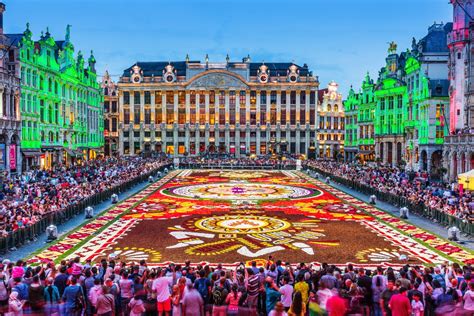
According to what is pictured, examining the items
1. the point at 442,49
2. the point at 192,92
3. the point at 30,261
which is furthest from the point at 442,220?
the point at 192,92

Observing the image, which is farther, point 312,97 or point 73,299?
point 312,97

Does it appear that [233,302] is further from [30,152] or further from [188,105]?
[188,105]

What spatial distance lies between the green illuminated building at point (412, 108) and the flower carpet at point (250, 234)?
921 inches

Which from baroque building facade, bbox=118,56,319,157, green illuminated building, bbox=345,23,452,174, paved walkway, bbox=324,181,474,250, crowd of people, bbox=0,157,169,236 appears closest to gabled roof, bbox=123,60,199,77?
baroque building facade, bbox=118,56,319,157

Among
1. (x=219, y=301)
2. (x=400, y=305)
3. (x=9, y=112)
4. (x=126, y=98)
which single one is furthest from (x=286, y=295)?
(x=126, y=98)

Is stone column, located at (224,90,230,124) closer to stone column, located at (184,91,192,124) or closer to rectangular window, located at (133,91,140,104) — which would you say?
stone column, located at (184,91,192,124)

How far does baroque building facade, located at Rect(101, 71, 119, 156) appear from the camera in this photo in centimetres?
10406

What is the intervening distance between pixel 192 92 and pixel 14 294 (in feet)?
311

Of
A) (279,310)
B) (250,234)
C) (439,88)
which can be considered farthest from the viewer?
(439,88)

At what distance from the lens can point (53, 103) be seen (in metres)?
59.3

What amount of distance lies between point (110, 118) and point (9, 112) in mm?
60401

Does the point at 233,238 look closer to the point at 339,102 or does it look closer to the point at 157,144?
the point at 157,144

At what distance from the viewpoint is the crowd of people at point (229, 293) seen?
Answer: 10.1 m

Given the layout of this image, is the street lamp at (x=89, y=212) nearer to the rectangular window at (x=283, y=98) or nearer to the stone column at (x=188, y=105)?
the stone column at (x=188, y=105)
